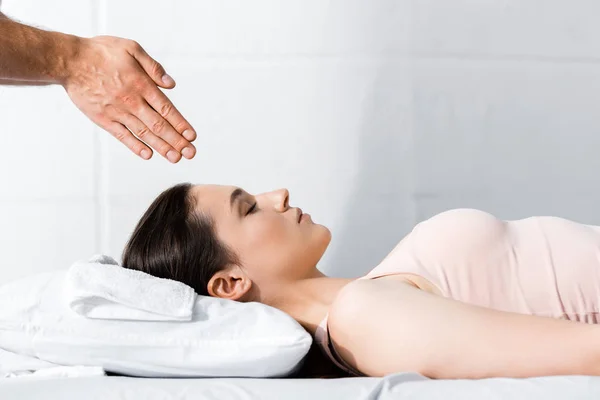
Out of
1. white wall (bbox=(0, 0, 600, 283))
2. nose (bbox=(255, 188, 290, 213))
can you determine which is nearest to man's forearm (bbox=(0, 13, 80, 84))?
nose (bbox=(255, 188, 290, 213))

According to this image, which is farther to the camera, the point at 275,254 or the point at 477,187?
the point at 477,187

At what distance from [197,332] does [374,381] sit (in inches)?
13.4

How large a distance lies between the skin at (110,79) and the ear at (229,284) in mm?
252

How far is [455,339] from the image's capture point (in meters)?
1.37

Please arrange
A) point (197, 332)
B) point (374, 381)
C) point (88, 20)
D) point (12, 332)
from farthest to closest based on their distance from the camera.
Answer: point (88, 20), point (12, 332), point (197, 332), point (374, 381)

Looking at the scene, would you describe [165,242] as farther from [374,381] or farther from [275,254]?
[374,381]

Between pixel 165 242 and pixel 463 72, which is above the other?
pixel 463 72

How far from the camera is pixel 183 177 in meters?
2.65

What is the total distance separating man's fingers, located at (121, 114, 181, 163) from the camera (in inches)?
71.1

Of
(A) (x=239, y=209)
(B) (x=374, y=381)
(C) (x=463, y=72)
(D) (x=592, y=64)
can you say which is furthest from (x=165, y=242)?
(D) (x=592, y=64)

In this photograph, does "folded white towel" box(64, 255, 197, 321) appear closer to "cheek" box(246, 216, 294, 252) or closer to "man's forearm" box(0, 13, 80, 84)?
"cheek" box(246, 216, 294, 252)

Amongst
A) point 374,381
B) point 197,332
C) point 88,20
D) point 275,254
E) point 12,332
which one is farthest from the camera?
point 88,20

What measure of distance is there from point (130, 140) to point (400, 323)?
0.75 m

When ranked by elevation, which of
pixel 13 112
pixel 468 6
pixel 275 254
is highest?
pixel 468 6
